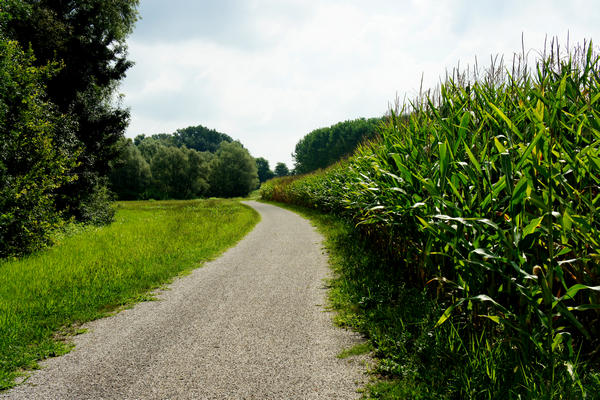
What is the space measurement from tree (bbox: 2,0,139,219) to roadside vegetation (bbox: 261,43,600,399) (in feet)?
45.1

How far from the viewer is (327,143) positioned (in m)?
82.5

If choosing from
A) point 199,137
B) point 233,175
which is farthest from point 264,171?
point 199,137

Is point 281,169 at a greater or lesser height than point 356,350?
greater

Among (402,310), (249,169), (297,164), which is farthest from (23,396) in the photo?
(297,164)

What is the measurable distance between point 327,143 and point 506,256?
81908 millimetres

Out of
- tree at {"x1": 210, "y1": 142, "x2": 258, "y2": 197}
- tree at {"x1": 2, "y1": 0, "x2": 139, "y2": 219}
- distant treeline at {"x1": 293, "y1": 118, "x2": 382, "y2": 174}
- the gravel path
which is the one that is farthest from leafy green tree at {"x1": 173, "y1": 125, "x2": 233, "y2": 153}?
the gravel path

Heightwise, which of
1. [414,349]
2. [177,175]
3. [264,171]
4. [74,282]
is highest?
[264,171]

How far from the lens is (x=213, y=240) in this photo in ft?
32.8

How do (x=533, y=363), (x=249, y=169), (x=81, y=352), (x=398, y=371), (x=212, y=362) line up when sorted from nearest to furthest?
(x=533, y=363)
(x=398, y=371)
(x=212, y=362)
(x=81, y=352)
(x=249, y=169)

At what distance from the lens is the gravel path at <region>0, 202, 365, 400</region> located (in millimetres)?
2729

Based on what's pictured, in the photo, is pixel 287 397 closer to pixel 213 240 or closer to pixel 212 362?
pixel 212 362

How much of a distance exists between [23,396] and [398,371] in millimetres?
3346

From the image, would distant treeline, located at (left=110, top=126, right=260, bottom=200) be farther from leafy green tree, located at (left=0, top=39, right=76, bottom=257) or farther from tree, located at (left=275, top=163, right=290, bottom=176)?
leafy green tree, located at (left=0, top=39, right=76, bottom=257)

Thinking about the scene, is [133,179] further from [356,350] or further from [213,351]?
[356,350]
